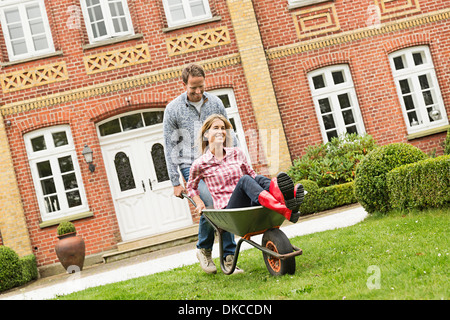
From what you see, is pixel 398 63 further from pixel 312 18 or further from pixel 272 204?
pixel 272 204

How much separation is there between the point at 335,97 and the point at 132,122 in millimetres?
4998

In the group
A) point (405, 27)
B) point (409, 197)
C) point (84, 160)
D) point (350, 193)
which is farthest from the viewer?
point (405, 27)

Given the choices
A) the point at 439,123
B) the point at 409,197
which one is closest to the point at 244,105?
the point at 439,123

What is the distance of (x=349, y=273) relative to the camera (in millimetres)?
3826

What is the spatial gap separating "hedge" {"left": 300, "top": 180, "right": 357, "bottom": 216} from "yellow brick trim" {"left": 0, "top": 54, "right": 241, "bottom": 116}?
3.56 metres

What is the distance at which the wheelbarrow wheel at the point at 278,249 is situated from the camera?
4.02 metres

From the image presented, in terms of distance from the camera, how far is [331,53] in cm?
1185

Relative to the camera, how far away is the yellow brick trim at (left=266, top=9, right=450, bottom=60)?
466 inches

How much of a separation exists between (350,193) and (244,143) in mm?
2819

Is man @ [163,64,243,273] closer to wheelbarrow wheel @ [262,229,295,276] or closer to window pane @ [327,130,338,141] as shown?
wheelbarrow wheel @ [262,229,295,276]

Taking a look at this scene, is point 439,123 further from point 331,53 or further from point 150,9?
point 150,9

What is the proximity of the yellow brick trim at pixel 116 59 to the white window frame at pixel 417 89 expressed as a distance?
6.11 meters

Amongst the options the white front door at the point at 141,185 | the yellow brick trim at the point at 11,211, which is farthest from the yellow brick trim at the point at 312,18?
the yellow brick trim at the point at 11,211

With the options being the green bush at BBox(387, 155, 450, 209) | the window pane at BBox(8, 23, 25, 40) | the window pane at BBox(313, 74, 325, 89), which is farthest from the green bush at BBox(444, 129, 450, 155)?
the window pane at BBox(8, 23, 25, 40)
